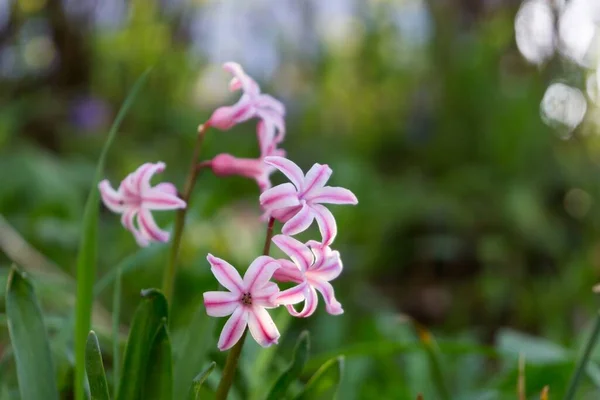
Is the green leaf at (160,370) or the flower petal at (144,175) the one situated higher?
the flower petal at (144,175)

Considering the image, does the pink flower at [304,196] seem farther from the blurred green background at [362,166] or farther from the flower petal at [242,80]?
the blurred green background at [362,166]

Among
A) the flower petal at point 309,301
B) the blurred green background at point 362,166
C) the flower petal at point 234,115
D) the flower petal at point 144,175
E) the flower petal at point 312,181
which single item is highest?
the flower petal at point 234,115

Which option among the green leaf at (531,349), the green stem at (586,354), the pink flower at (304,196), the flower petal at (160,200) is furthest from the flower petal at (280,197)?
the green leaf at (531,349)

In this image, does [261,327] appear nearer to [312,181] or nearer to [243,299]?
[243,299]

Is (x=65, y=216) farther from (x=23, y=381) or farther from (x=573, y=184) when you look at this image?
(x=573, y=184)

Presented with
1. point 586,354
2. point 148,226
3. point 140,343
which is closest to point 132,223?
point 148,226

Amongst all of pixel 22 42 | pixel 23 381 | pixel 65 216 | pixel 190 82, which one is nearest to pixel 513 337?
pixel 23 381

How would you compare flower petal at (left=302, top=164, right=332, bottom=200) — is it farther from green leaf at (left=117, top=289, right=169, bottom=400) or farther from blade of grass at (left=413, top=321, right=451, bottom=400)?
blade of grass at (left=413, top=321, right=451, bottom=400)

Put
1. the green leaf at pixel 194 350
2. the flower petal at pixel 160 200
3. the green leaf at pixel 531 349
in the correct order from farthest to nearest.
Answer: the green leaf at pixel 531 349, the green leaf at pixel 194 350, the flower petal at pixel 160 200
